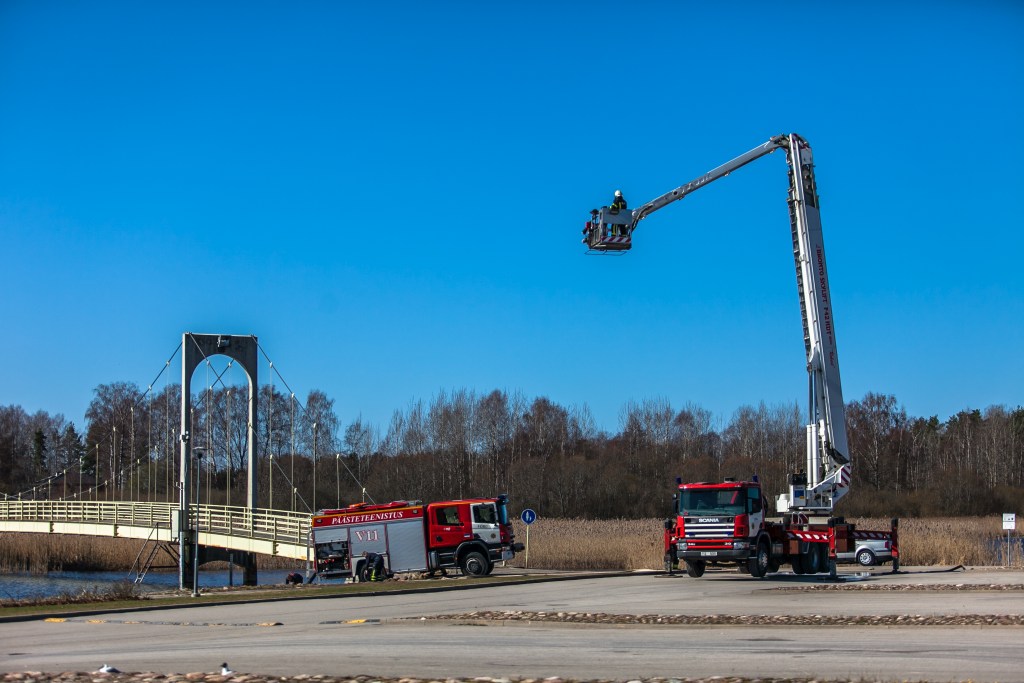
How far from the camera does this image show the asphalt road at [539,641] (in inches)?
533

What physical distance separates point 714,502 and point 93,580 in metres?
31.6

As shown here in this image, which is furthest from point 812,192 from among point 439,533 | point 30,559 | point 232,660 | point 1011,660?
point 30,559

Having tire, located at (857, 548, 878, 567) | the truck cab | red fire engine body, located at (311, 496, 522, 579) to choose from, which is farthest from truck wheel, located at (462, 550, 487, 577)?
tire, located at (857, 548, 878, 567)

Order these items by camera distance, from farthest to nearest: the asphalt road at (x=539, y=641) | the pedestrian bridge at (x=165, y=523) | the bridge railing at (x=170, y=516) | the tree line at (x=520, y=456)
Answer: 1. the tree line at (x=520, y=456)
2. the bridge railing at (x=170, y=516)
3. the pedestrian bridge at (x=165, y=523)
4. the asphalt road at (x=539, y=641)

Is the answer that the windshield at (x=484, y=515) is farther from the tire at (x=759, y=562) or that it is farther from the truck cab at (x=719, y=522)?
the tire at (x=759, y=562)

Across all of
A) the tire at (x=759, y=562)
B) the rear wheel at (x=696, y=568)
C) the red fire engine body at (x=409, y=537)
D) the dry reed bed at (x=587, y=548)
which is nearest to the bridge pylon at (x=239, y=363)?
the dry reed bed at (x=587, y=548)

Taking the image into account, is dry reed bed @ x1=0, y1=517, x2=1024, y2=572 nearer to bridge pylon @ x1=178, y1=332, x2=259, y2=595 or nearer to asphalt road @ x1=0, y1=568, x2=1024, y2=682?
bridge pylon @ x1=178, y1=332, x2=259, y2=595

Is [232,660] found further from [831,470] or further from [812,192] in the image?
[812,192]

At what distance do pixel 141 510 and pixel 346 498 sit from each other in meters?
24.4

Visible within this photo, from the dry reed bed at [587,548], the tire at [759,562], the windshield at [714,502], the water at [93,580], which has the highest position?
the windshield at [714,502]

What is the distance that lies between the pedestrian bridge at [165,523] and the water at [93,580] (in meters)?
1.86

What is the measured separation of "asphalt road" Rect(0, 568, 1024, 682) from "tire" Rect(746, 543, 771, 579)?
416cm

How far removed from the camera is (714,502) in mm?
30734

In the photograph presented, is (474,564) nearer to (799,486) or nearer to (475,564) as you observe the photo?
(475,564)
